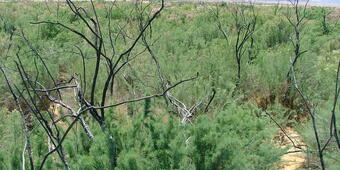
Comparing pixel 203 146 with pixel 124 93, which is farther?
pixel 124 93

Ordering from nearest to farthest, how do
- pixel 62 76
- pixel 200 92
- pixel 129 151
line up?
pixel 129 151
pixel 200 92
pixel 62 76

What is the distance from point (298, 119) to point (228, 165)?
126 inches

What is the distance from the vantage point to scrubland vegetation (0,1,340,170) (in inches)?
125

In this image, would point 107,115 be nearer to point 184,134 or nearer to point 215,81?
point 184,134

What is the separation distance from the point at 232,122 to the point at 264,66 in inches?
143

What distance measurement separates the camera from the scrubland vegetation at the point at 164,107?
3.16 metres

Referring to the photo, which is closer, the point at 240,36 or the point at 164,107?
the point at 164,107

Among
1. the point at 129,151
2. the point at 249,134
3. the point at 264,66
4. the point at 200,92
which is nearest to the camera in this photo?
the point at 129,151

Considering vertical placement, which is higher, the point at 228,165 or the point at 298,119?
the point at 228,165

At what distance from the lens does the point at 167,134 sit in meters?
3.28

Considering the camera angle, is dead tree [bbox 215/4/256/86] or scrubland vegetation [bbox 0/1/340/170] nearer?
scrubland vegetation [bbox 0/1/340/170]

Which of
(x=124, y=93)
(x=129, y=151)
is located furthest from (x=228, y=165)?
(x=124, y=93)

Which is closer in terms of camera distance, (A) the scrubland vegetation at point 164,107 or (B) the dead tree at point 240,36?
(A) the scrubland vegetation at point 164,107

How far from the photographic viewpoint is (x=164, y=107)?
4.74 meters
